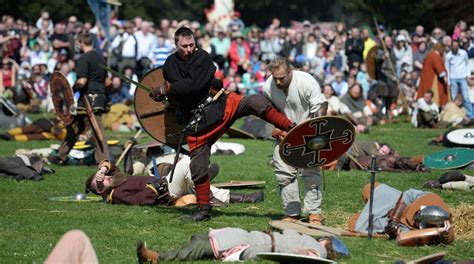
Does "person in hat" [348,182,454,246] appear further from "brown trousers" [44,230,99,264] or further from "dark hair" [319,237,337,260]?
"brown trousers" [44,230,99,264]

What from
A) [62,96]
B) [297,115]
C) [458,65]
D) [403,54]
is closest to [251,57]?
[403,54]

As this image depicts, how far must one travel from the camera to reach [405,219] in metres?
9.55

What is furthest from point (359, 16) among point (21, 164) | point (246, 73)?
point (21, 164)

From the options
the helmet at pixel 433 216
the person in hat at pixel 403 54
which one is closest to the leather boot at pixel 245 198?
the helmet at pixel 433 216

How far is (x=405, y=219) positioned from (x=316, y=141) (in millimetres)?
1078

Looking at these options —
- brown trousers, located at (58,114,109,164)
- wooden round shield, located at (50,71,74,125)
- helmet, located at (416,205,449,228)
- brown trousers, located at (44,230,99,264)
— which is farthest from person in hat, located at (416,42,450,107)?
brown trousers, located at (44,230,99,264)

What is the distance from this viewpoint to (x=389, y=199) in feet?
32.7

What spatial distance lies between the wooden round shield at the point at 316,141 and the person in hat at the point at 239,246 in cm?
166

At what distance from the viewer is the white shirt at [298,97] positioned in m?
10.3

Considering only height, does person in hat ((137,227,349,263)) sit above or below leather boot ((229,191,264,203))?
above

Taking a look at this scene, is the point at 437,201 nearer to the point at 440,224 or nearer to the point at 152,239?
the point at 440,224

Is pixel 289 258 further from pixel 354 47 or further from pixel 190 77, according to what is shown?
pixel 354 47

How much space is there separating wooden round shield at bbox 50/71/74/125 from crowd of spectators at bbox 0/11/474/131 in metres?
8.15

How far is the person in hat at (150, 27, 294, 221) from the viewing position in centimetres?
1035
